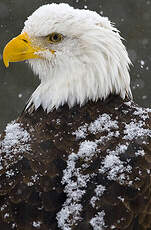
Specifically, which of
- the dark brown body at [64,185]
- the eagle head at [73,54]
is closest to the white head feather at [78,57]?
the eagle head at [73,54]

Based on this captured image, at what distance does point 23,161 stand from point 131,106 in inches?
42.2

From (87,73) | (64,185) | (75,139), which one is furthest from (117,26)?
(64,185)

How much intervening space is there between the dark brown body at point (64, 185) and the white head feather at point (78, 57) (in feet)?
1.13

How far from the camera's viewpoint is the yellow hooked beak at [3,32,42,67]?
4.38 metres

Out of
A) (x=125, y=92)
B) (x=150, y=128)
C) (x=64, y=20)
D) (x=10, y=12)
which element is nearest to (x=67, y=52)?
(x=64, y=20)

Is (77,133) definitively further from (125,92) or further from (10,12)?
(10,12)

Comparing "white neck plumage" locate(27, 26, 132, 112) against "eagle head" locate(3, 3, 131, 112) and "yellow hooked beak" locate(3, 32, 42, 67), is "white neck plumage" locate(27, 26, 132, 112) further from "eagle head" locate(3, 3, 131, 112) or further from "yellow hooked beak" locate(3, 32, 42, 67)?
"yellow hooked beak" locate(3, 32, 42, 67)

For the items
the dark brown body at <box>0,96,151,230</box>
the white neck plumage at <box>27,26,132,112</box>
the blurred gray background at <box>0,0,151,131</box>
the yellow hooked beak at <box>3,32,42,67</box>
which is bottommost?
the dark brown body at <box>0,96,151,230</box>

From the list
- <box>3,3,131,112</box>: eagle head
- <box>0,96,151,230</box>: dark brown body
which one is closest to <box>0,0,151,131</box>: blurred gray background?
<box>3,3,131,112</box>: eagle head

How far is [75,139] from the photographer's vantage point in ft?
13.2

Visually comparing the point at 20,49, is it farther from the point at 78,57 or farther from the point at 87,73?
the point at 87,73

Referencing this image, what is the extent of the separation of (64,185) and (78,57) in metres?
1.13

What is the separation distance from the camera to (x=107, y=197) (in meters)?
3.67

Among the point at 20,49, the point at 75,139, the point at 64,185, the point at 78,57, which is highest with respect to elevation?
the point at 20,49
